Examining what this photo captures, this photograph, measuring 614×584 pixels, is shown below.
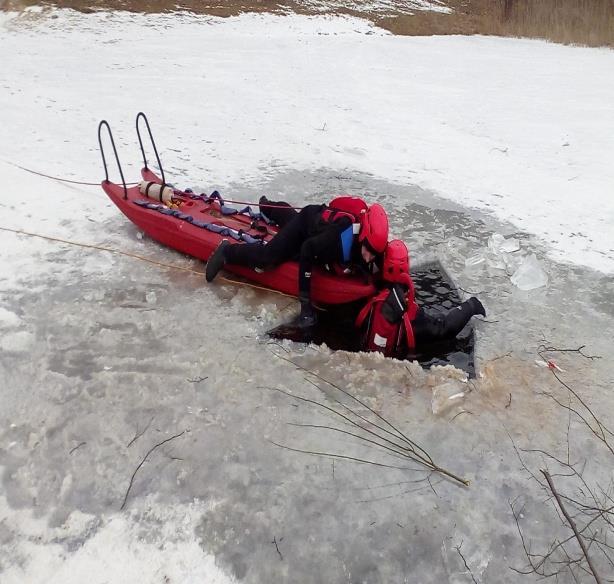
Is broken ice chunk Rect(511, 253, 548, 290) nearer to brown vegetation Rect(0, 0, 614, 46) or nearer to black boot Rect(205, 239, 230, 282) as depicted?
black boot Rect(205, 239, 230, 282)

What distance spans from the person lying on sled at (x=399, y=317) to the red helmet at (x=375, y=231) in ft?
0.53

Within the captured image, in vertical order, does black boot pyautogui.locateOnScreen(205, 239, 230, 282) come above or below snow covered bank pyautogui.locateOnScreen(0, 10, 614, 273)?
above

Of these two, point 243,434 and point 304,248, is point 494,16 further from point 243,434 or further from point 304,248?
point 243,434

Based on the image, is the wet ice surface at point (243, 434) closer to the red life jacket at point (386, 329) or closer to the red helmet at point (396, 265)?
the red life jacket at point (386, 329)

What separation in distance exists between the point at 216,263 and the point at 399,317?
1.79 meters

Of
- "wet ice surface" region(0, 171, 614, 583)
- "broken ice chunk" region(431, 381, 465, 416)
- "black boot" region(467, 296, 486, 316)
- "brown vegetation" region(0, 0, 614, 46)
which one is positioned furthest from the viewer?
"brown vegetation" region(0, 0, 614, 46)

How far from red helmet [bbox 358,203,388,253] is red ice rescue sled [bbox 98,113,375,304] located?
47 cm

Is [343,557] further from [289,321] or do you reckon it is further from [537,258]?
[537,258]

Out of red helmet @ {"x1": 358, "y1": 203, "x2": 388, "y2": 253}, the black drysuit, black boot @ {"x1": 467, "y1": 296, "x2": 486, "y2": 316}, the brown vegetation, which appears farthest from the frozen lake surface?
the brown vegetation

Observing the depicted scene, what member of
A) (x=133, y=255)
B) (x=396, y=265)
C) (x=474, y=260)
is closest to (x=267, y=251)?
(x=396, y=265)

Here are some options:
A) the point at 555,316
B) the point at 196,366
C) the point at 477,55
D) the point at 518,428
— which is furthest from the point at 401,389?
the point at 477,55

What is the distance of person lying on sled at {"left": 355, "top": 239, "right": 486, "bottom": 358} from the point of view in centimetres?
494

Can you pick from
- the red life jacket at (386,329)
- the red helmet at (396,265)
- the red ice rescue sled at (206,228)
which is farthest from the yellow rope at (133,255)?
the red helmet at (396,265)

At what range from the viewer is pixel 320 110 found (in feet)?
35.7
